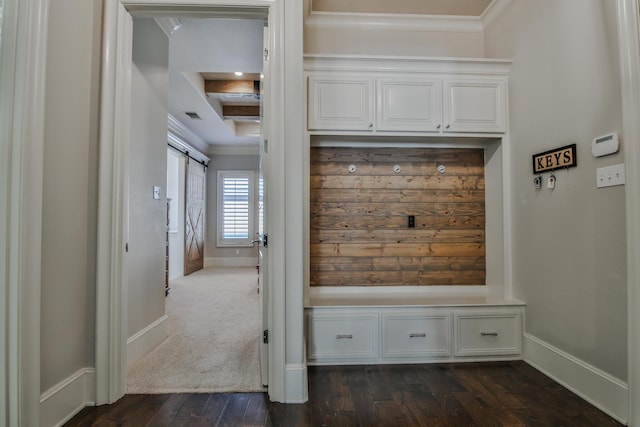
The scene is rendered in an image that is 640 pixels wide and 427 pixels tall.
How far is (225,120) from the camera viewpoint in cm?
566

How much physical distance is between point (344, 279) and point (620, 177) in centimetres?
197

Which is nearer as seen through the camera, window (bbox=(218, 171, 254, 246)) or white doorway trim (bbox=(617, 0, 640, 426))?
white doorway trim (bbox=(617, 0, 640, 426))

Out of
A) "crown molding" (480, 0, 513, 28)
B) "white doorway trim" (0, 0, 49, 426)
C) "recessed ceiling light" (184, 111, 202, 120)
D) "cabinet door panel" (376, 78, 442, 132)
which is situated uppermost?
"crown molding" (480, 0, 513, 28)

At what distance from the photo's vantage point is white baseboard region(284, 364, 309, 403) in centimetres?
183

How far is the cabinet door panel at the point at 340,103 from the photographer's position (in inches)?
98.5

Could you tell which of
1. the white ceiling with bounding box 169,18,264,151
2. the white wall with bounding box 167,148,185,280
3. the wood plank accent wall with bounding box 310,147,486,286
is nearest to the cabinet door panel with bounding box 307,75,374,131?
the wood plank accent wall with bounding box 310,147,486,286

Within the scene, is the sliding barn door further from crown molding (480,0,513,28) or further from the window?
crown molding (480,0,513,28)

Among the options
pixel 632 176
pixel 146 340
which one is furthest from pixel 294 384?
pixel 632 176

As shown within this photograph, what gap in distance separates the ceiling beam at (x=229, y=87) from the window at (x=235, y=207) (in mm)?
3059

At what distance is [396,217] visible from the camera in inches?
112

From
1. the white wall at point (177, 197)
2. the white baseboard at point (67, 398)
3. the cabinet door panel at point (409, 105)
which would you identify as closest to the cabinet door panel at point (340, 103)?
the cabinet door panel at point (409, 105)

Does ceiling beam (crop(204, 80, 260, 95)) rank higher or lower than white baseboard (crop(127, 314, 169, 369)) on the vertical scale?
higher

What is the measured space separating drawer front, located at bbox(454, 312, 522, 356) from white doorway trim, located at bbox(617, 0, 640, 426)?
84 cm

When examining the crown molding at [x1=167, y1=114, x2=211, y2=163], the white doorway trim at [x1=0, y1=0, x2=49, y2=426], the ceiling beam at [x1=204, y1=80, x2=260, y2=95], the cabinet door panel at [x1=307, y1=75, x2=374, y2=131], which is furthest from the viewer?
the crown molding at [x1=167, y1=114, x2=211, y2=163]
